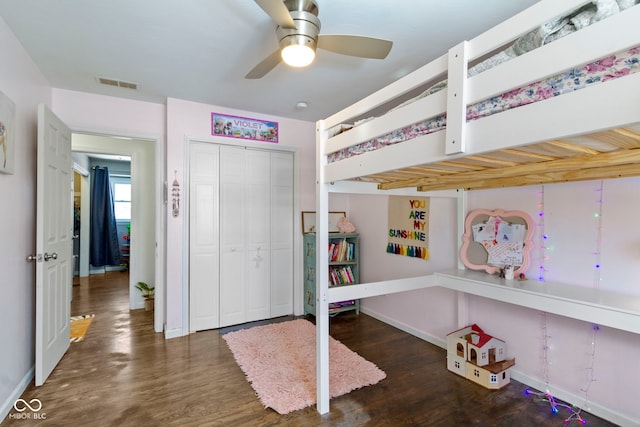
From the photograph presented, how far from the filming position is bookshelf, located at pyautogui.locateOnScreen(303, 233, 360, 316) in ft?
12.0

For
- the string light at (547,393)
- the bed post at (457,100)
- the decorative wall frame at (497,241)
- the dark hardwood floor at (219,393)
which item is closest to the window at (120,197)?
the dark hardwood floor at (219,393)

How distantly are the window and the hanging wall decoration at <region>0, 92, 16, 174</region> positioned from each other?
5.45 metres

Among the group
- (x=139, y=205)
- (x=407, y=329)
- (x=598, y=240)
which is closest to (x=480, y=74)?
(x=598, y=240)

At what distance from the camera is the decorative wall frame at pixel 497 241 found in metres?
2.20

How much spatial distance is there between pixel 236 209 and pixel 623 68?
319 centimetres

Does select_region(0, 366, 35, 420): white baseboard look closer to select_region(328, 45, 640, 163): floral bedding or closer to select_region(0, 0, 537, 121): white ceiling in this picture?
select_region(0, 0, 537, 121): white ceiling

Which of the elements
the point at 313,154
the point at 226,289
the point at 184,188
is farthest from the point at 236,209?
the point at 313,154

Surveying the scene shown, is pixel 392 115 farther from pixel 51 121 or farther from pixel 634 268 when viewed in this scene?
pixel 51 121

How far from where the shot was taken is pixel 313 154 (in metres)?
3.89

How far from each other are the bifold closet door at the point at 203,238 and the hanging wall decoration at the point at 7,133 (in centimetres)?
143

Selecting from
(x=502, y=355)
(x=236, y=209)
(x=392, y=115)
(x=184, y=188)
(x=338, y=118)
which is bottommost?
(x=502, y=355)

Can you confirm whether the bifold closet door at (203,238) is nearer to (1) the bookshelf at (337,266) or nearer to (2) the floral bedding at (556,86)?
(1) the bookshelf at (337,266)

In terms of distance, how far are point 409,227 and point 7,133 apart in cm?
317

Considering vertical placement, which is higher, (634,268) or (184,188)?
(184,188)
